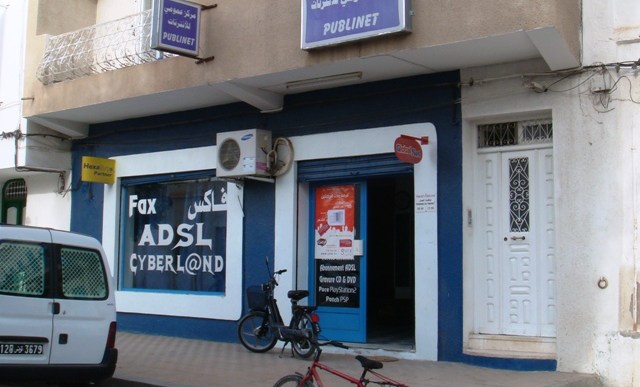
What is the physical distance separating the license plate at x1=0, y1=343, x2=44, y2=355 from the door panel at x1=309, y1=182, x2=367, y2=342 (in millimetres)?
5080

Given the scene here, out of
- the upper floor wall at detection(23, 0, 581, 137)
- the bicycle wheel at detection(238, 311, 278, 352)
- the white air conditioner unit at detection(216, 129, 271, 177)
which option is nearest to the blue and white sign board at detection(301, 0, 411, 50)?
the upper floor wall at detection(23, 0, 581, 137)

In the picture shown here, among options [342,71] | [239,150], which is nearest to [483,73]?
[342,71]

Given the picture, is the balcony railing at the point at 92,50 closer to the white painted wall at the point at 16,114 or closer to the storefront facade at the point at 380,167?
the storefront facade at the point at 380,167

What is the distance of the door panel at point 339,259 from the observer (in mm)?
11664

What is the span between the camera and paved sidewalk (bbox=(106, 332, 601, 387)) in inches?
353

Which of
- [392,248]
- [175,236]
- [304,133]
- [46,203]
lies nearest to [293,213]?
[304,133]

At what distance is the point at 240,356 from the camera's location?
11.3 m

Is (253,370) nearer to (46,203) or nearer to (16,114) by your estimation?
(16,114)

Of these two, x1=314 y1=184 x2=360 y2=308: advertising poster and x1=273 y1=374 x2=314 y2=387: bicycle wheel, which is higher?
x1=314 y1=184 x2=360 y2=308: advertising poster

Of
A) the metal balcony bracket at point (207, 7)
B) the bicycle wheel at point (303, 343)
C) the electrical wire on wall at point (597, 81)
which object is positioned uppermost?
the metal balcony bracket at point (207, 7)

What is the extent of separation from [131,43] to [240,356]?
610 cm

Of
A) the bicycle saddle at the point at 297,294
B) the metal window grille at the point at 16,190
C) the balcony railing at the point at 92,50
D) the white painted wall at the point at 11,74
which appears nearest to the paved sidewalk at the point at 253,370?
the bicycle saddle at the point at 297,294

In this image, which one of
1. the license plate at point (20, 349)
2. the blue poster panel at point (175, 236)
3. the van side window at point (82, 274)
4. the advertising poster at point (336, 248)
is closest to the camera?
the license plate at point (20, 349)

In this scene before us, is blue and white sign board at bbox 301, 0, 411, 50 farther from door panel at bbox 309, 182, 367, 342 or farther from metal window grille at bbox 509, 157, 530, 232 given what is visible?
door panel at bbox 309, 182, 367, 342
